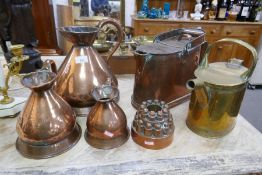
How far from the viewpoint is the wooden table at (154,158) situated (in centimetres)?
51

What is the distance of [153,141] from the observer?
55 cm

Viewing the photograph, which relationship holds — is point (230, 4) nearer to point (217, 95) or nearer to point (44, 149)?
point (217, 95)

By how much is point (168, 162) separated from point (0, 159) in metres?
0.43

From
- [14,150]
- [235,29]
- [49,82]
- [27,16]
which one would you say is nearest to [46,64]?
[49,82]

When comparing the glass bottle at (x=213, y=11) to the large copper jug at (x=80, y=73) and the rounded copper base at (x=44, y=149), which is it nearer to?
the large copper jug at (x=80, y=73)

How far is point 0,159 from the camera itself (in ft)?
1.71

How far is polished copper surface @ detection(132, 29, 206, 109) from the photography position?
63cm

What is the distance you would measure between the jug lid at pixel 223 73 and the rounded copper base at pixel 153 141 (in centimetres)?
19

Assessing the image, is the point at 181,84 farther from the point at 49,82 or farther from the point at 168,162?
the point at 49,82

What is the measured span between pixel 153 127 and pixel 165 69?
206mm

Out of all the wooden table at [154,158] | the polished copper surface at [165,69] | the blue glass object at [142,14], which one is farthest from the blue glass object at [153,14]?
the wooden table at [154,158]

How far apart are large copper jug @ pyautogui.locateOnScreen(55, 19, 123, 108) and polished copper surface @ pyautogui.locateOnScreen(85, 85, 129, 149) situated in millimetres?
66

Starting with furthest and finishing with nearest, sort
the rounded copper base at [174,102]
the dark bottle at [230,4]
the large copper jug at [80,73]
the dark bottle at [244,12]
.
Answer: the dark bottle at [230,4]
the dark bottle at [244,12]
the rounded copper base at [174,102]
the large copper jug at [80,73]

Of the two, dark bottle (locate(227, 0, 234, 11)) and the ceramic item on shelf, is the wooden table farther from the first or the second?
dark bottle (locate(227, 0, 234, 11))
